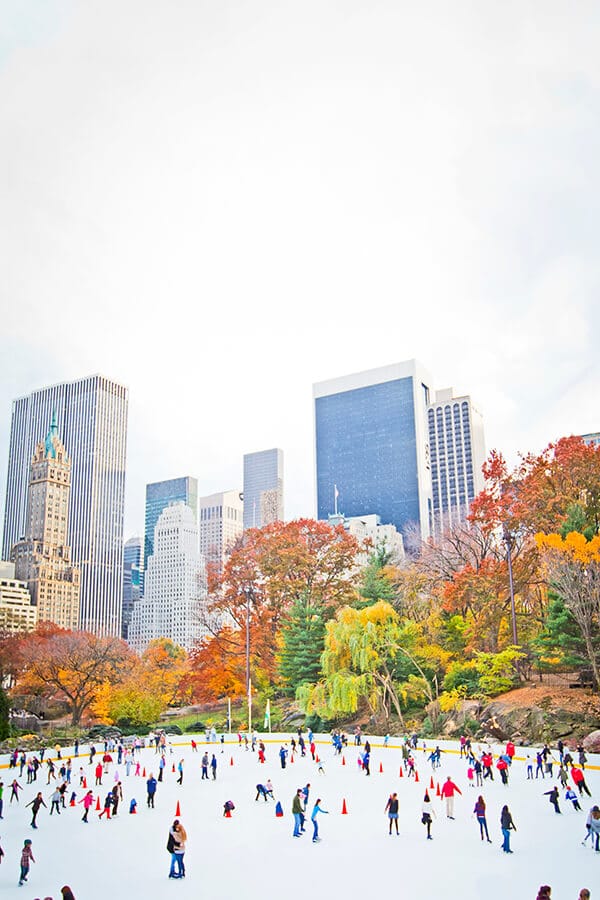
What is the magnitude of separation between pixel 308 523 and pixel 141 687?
54.4ft

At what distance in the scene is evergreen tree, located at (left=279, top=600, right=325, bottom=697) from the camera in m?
47.2

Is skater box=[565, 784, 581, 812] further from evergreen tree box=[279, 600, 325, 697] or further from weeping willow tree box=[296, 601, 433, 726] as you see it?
evergreen tree box=[279, 600, 325, 697]

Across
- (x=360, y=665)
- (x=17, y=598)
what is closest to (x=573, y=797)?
(x=360, y=665)

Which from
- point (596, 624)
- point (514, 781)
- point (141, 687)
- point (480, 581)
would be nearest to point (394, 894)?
point (514, 781)

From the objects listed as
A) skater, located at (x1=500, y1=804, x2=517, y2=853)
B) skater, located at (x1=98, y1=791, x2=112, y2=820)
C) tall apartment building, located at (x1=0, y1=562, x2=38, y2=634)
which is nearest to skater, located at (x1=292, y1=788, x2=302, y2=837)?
skater, located at (x1=500, y1=804, x2=517, y2=853)

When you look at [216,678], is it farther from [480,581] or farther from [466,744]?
[466,744]

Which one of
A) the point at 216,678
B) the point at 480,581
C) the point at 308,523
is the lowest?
the point at 216,678

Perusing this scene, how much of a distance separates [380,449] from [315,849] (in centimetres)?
17681

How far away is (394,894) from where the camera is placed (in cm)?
1404

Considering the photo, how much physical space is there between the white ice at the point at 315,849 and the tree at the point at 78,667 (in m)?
24.7

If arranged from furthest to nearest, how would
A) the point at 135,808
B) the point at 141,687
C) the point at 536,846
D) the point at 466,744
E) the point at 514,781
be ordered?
the point at 141,687 < the point at 466,744 < the point at 514,781 < the point at 135,808 < the point at 536,846

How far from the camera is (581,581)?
33.8 meters

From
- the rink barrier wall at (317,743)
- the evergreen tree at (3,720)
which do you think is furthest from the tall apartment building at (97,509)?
the rink barrier wall at (317,743)

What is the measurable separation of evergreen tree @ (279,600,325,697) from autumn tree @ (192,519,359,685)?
3283 millimetres
